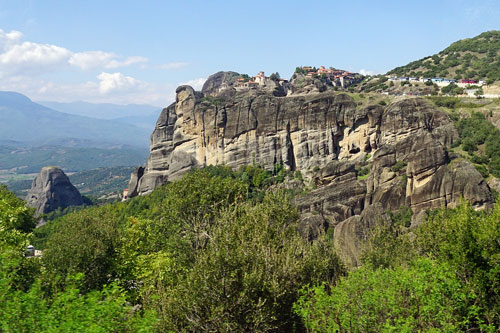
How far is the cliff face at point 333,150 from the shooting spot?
64.2 m

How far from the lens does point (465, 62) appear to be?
483 feet

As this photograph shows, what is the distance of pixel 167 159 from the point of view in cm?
11106

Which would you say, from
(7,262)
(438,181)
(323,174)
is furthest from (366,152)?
(7,262)

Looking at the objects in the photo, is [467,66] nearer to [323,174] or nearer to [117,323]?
[323,174]

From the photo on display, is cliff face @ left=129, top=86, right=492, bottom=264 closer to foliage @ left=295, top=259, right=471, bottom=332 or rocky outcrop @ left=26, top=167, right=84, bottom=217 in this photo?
foliage @ left=295, top=259, right=471, bottom=332

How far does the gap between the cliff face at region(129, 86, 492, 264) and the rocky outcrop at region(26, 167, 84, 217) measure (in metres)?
46.6

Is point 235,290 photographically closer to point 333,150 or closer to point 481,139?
point 481,139

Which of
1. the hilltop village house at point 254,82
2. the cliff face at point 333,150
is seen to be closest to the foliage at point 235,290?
the cliff face at point 333,150

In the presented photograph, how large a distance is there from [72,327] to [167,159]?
100786 mm

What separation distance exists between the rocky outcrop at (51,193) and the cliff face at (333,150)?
46.6 m

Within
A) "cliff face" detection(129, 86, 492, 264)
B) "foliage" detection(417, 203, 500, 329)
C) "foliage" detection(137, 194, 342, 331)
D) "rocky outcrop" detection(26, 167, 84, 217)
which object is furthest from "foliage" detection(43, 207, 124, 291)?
"rocky outcrop" detection(26, 167, 84, 217)

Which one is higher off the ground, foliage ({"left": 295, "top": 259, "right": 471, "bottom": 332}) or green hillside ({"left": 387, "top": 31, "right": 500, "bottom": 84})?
green hillside ({"left": 387, "top": 31, "right": 500, "bottom": 84})

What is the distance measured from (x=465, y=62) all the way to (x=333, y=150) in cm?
8950

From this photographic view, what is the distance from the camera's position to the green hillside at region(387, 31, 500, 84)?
427 ft
